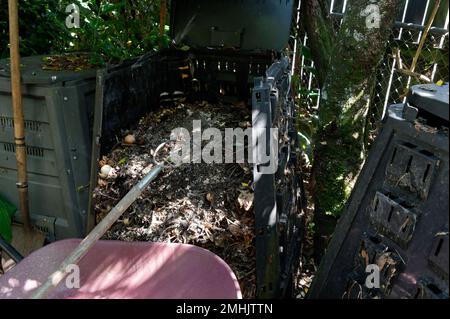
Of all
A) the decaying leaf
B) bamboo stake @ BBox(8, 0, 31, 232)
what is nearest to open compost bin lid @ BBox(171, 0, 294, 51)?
bamboo stake @ BBox(8, 0, 31, 232)

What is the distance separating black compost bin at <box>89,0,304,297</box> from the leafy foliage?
52 centimetres

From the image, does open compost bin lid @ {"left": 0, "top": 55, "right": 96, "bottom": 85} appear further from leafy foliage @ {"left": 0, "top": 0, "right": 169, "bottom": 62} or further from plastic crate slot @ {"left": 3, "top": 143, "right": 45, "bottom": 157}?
leafy foliage @ {"left": 0, "top": 0, "right": 169, "bottom": 62}

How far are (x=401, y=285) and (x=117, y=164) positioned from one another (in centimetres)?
186

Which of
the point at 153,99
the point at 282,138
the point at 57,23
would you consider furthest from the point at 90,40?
the point at 282,138

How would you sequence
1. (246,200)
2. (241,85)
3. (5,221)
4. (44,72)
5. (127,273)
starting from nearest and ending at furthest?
1. (127,273)
2. (246,200)
3. (44,72)
4. (5,221)
5. (241,85)

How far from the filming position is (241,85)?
11.4 ft

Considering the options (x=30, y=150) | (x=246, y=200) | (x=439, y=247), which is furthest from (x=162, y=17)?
(x=439, y=247)

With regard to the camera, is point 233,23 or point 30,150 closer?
point 30,150

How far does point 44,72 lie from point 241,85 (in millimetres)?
1478

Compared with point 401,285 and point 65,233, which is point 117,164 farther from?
point 401,285

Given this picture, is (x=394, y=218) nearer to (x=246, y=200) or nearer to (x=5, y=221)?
(x=246, y=200)

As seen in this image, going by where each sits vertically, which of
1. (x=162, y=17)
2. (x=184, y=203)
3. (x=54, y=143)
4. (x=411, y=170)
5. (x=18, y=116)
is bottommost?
(x=184, y=203)

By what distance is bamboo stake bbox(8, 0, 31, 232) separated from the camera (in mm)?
2508

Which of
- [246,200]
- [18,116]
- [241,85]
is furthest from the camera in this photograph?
[241,85]
